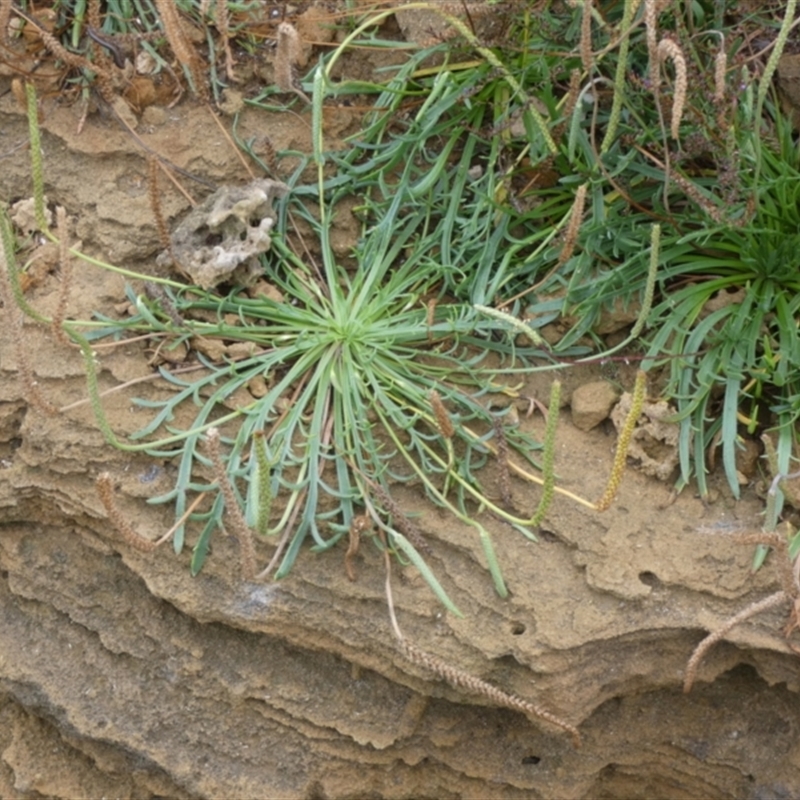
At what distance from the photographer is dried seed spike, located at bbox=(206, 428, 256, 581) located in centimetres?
204

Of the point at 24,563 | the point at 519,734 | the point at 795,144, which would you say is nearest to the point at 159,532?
the point at 24,563

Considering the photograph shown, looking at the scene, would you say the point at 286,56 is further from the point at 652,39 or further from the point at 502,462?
the point at 502,462

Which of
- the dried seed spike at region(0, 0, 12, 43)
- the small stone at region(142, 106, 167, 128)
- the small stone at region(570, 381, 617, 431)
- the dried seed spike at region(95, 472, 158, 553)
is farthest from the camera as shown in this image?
the small stone at region(142, 106, 167, 128)

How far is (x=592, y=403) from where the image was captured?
267 centimetres

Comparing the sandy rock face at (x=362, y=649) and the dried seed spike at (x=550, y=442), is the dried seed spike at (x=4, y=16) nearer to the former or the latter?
the sandy rock face at (x=362, y=649)

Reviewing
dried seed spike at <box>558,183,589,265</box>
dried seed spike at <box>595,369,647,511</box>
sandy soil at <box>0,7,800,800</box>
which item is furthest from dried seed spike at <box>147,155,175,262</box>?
dried seed spike at <box>595,369,647,511</box>

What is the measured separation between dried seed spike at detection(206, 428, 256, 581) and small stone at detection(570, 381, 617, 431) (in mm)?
838

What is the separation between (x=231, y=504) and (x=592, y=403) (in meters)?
0.94

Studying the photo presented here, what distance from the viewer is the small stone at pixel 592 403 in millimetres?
2670

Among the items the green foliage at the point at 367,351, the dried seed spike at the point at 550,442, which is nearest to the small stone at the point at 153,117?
the green foliage at the point at 367,351

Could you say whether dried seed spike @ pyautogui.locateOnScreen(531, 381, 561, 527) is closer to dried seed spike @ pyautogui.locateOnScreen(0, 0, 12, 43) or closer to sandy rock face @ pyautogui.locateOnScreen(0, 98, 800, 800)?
sandy rock face @ pyautogui.locateOnScreen(0, 98, 800, 800)

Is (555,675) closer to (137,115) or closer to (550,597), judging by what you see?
(550,597)

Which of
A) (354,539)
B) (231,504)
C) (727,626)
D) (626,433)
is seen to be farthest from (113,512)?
(727,626)

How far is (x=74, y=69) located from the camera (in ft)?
10.1
